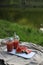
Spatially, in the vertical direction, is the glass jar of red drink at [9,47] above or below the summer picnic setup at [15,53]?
above

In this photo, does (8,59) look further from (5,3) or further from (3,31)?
(5,3)

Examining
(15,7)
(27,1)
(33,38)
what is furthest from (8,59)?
(27,1)

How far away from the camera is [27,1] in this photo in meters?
11.1

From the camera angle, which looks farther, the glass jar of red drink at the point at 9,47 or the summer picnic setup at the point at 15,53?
the glass jar of red drink at the point at 9,47

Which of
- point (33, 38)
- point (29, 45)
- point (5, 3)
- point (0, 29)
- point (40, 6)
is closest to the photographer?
point (29, 45)

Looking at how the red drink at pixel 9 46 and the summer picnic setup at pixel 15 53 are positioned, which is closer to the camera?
the summer picnic setup at pixel 15 53

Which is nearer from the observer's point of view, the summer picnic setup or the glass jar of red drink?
the summer picnic setup

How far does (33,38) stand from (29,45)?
6.16 feet

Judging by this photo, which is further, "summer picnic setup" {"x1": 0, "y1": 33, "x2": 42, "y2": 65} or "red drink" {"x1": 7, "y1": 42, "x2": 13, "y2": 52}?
"red drink" {"x1": 7, "y1": 42, "x2": 13, "y2": 52}

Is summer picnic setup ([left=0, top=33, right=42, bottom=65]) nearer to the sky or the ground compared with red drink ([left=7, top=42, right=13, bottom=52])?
nearer to the ground

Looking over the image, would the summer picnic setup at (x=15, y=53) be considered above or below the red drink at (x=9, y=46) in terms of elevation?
below

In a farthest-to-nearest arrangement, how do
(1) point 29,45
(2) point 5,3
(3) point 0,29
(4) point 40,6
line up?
(2) point 5,3
(4) point 40,6
(3) point 0,29
(1) point 29,45

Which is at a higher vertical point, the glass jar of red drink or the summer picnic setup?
the glass jar of red drink

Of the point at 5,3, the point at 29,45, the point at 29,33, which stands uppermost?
the point at 29,45
